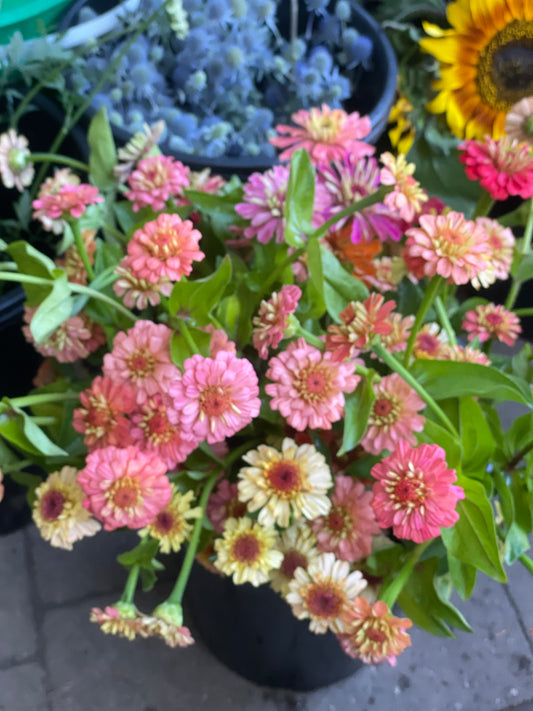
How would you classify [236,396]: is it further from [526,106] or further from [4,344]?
[4,344]

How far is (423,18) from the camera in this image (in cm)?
87

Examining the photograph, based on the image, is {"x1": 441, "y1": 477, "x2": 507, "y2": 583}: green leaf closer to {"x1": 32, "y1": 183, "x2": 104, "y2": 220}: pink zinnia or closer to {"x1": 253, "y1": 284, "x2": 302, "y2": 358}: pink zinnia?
{"x1": 253, "y1": 284, "x2": 302, "y2": 358}: pink zinnia

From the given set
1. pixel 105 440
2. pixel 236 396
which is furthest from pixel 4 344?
pixel 236 396

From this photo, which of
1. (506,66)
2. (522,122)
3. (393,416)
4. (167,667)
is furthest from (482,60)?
(167,667)

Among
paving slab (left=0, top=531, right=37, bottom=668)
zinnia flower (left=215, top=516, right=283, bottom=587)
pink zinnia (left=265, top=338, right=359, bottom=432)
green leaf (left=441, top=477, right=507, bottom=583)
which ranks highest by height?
pink zinnia (left=265, top=338, right=359, bottom=432)

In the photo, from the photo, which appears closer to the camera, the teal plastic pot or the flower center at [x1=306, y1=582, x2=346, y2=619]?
the flower center at [x1=306, y1=582, x2=346, y2=619]

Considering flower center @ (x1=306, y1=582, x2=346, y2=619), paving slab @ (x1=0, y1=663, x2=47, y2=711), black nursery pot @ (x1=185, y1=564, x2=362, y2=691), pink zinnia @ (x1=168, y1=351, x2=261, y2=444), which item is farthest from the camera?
paving slab @ (x1=0, y1=663, x2=47, y2=711)

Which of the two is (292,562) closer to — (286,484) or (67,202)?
(286,484)

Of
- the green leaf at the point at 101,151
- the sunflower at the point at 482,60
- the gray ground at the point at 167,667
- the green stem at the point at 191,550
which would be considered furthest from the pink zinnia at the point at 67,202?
the gray ground at the point at 167,667

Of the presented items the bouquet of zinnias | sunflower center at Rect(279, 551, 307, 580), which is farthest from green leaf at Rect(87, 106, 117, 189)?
sunflower center at Rect(279, 551, 307, 580)

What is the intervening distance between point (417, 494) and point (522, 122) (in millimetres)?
296

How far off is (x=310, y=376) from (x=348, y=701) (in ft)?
1.87

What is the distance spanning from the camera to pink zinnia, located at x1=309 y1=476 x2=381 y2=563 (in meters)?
0.49

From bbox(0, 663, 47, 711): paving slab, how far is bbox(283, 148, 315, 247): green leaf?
2.13 ft
